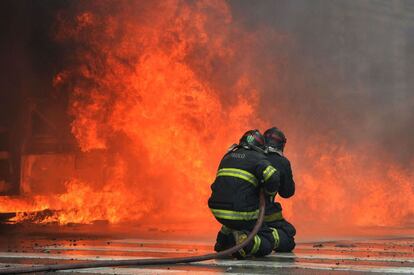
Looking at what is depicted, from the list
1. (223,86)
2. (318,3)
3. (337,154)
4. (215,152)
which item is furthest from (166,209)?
(318,3)

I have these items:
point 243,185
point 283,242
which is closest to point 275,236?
point 283,242

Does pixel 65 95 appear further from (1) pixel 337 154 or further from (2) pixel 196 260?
(2) pixel 196 260

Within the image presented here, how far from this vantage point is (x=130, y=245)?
776cm

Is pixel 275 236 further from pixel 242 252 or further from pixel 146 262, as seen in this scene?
pixel 146 262

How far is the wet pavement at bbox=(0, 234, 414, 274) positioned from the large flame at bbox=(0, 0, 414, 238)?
4521mm

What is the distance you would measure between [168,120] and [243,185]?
24.6 ft

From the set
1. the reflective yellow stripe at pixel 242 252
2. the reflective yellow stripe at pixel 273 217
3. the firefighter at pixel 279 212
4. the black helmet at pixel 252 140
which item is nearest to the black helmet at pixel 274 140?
the firefighter at pixel 279 212

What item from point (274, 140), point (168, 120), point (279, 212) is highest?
point (168, 120)

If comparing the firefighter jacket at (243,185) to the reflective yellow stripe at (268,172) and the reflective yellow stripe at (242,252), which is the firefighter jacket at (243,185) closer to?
the reflective yellow stripe at (268,172)

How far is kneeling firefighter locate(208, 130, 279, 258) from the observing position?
6160mm

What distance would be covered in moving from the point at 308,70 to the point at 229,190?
9948 mm

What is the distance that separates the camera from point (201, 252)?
693cm

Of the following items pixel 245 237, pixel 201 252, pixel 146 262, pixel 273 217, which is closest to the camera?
pixel 146 262

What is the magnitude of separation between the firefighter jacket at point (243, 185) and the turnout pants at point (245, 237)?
0.09 metres
